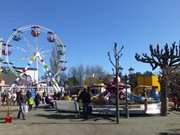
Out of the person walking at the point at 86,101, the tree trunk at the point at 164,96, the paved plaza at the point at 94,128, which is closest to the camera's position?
the paved plaza at the point at 94,128

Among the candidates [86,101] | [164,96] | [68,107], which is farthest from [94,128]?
[68,107]

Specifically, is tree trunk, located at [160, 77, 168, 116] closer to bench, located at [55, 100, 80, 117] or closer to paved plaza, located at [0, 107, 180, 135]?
paved plaza, located at [0, 107, 180, 135]

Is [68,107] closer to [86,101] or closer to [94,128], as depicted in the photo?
[86,101]

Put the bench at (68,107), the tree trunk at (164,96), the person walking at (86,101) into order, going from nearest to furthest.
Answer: the person walking at (86,101)
the tree trunk at (164,96)
the bench at (68,107)

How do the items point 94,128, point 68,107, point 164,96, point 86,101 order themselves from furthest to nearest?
point 68,107, point 164,96, point 86,101, point 94,128

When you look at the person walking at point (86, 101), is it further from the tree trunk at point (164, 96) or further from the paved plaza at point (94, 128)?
the tree trunk at point (164, 96)

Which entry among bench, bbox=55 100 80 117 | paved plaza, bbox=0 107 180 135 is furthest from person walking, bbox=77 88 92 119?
paved plaza, bbox=0 107 180 135

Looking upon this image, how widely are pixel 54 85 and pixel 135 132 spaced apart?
45.2 metres

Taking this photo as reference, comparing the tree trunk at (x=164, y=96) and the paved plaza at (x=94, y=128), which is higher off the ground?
the tree trunk at (x=164, y=96)

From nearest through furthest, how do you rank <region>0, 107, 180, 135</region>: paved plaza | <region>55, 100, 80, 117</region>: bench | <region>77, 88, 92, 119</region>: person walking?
<region>0, 107, 180, 135</region>: paved plaza < <region>77, 88, 92, 119</region>: person walking < <region>55, 100, 80, 117</region>: bench

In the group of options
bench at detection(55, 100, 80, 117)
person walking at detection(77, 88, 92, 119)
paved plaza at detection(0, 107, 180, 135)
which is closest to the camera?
paved plaza at detection(0, 107, 180, 135)

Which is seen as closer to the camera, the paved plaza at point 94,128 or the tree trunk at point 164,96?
the paved plaza at point 94,128

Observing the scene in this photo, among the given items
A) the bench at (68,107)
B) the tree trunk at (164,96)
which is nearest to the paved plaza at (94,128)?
the tree trunk at (164,96)

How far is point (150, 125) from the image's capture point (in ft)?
65.8
